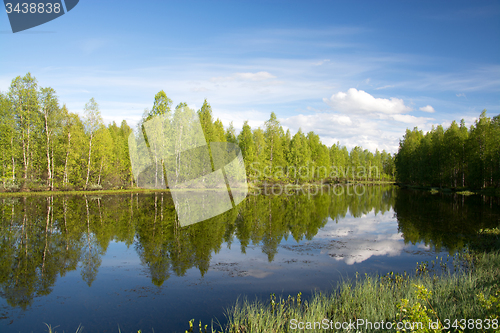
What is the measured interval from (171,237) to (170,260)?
Answer: 3.61 meters

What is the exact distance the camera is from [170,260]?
10648mm

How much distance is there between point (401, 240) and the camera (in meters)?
15.1

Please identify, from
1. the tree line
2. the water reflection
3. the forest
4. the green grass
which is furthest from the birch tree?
the tree line

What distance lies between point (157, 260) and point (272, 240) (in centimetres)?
601

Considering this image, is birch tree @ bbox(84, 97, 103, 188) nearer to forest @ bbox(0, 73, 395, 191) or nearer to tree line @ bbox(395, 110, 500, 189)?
forest @ bbox(0, 73, 395, 191)

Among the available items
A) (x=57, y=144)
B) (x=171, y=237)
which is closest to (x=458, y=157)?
(x=171, y=237)

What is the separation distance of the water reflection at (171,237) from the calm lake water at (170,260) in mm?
51

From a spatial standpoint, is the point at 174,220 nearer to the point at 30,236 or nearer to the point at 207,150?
the point at 30,236

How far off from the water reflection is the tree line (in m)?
31.1

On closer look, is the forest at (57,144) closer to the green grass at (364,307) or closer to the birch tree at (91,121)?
the birch tree at (91,121)

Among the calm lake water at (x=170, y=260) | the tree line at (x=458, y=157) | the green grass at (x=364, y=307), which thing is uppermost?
the tree line at (x=458, y=157)

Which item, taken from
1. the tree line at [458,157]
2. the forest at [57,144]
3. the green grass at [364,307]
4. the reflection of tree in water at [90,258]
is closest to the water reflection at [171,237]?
the reflection of tree in water at [90,258]

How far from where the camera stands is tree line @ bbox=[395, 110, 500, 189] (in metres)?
45.3

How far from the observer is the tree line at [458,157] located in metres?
45.3
